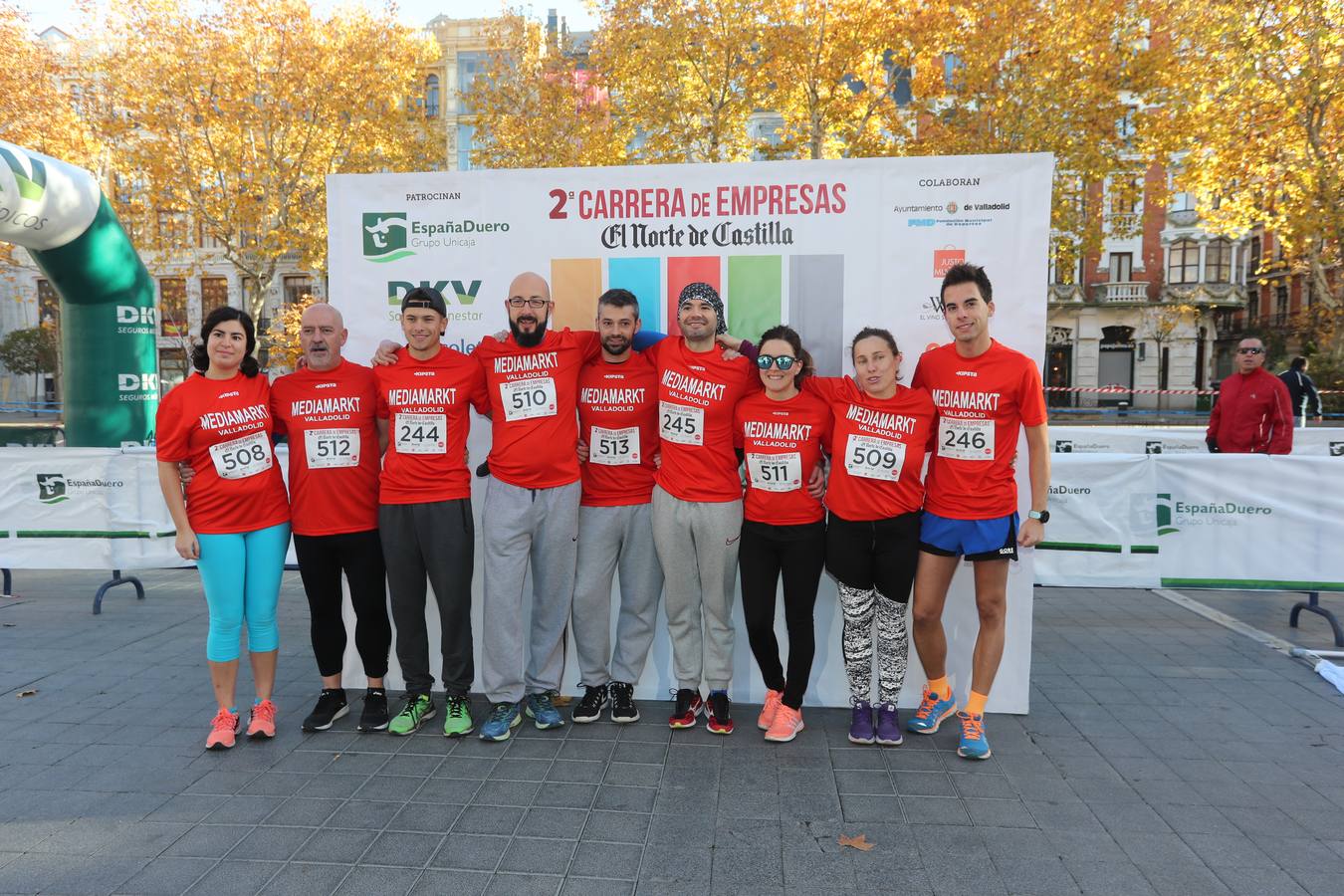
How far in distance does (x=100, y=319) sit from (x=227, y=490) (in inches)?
244

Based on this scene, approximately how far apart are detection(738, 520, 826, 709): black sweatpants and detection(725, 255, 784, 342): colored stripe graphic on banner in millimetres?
1110

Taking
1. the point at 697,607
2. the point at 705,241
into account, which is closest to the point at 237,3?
the point at 705,241

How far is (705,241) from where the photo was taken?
426 cm

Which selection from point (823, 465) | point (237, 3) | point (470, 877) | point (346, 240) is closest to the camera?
point (470, 877)

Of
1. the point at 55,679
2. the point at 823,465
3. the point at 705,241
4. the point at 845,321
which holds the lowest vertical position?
the point at 55,679

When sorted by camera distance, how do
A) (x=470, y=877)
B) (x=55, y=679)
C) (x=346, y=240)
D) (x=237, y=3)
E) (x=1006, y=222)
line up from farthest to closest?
(x=237, y=3) < (x=55, y=679) < (x=346, y=240) < (x=1006, y=222) < (x=470, y=877)

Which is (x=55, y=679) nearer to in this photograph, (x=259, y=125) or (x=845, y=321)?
(x=845, y=321)

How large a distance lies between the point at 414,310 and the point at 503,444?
75 cm

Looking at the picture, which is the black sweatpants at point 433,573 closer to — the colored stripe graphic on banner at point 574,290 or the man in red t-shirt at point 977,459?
the colored stripe graphic on banner at point 574,290

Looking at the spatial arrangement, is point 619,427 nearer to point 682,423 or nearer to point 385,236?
point 682,423

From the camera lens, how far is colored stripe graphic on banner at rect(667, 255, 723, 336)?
4266 mm

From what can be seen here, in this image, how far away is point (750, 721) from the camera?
407 cm

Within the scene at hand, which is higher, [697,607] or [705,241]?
[705,241]

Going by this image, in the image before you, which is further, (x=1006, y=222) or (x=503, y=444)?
(x=1006, y=222)
